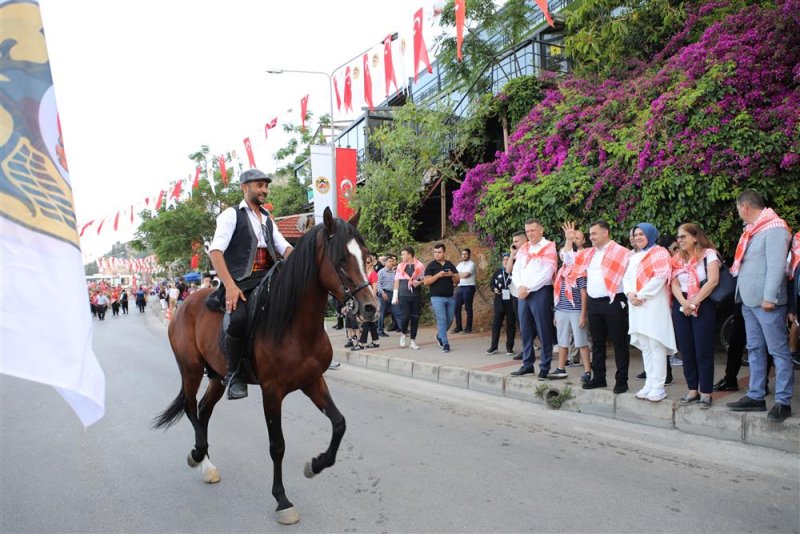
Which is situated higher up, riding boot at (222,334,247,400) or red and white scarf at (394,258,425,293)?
red and white scarf at (394,258,425,293)

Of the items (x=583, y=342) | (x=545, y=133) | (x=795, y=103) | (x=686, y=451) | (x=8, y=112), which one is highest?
(x=545, y=133)

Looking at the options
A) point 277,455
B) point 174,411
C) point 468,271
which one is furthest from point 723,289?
point 468,271

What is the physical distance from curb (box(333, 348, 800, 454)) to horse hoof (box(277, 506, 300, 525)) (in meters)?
3.83

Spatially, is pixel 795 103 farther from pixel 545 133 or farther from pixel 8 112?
pixel 8 112

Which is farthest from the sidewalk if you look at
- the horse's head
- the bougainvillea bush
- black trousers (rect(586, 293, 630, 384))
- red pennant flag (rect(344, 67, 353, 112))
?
red pennant flag (rect(344, 67, 353, 112))

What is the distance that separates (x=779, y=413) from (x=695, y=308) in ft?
3.99

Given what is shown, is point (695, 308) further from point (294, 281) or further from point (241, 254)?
point (241, 254)

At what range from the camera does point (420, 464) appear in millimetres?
4414

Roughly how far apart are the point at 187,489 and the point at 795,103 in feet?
27.0

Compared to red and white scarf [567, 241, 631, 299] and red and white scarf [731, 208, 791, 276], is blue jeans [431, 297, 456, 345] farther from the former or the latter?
red and white scarf [731, 208, 791, 276]

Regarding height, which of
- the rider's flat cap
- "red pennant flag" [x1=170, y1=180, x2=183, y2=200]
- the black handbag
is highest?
"red pennant flag" [x1=170, y1=180, x2=183, y2=200]

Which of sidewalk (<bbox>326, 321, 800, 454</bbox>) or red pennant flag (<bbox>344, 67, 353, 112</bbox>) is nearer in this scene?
sidewalk (<bbox>326, 321, 800, 454</bbox>)

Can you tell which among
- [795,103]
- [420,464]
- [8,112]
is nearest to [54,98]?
[8,112]

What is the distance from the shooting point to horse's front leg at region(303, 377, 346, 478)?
375 centimetres
